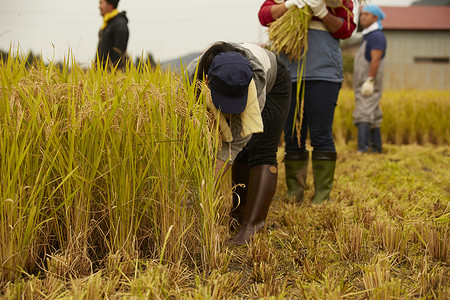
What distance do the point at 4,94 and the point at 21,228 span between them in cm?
51

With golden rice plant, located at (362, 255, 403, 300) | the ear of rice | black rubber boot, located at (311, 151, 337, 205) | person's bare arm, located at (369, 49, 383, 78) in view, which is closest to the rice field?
golden rice plant, located at (362, 255, 403, 300)

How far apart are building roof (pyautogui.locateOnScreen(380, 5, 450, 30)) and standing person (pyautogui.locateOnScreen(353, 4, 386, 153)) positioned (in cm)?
1839

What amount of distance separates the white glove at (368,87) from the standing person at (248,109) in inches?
127

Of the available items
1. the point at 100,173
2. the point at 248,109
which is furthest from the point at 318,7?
the point at 100,173

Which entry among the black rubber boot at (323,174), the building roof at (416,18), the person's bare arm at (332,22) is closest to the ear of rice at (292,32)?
the person's bare arm at (332,22)

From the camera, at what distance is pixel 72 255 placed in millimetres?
1648

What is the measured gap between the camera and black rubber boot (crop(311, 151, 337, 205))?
10.2 ft

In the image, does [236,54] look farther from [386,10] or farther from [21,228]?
[386,10]

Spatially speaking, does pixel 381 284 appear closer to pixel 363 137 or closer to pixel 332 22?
pixel 332 22

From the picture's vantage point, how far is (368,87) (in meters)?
5.29

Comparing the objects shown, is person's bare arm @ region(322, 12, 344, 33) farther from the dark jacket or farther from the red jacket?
the dark jacket

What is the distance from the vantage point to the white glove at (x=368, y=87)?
529 cm

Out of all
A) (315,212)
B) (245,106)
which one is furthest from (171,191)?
(315,212)

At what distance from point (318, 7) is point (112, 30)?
2.19m
